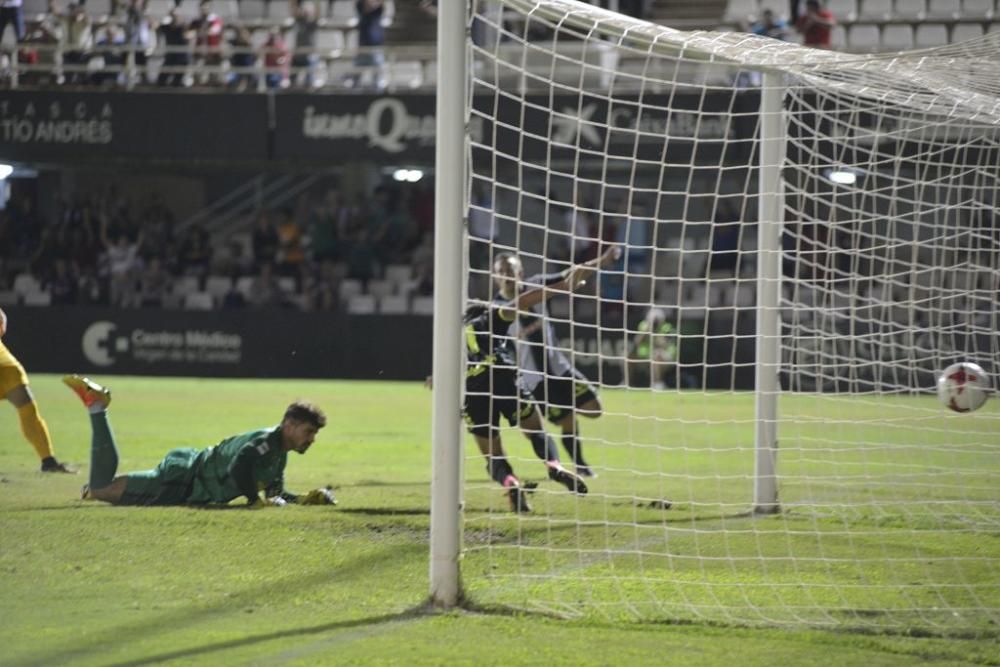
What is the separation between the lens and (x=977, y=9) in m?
21.5

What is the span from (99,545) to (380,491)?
8.91 ft

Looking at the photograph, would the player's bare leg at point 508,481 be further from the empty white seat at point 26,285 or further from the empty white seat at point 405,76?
the empty white seat at point 26,285

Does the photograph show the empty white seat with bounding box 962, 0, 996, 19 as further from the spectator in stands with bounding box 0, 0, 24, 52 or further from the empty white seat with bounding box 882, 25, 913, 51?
the spectator in stands with bounding box 0, 0, 24, 52

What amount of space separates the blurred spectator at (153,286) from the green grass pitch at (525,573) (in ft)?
40.9

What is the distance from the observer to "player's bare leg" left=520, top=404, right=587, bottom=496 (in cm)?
831

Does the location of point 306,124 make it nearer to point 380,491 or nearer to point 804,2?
point 804,2

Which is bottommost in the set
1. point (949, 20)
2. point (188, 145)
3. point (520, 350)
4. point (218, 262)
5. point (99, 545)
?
point (99, 545)

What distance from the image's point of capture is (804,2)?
2228 centimetres

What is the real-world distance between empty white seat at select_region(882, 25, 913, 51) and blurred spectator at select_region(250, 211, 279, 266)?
1044 centimetres

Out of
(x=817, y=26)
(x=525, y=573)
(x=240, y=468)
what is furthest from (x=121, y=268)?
(x=525, y=573)

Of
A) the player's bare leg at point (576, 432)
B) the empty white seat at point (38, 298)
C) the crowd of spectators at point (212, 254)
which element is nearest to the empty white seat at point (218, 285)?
the crowd of spectators at point (212, 254)

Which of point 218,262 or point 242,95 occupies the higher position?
point 242,95

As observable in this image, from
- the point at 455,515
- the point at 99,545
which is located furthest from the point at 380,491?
the point at 455,515

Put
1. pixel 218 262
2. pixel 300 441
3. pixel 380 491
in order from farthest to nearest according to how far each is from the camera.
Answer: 1. pixel 218 262
2. pixel 380 491
3. pixel 300 441
